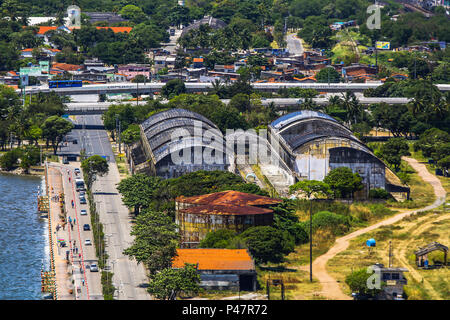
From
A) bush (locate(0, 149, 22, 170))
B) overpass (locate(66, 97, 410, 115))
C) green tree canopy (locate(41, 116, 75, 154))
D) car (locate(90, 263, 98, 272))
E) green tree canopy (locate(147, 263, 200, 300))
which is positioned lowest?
green tree canopy (locate(147, 263, 200, 300))

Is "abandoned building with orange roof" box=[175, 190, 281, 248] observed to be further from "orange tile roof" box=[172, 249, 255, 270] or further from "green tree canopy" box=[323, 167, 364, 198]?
"green tree canopy" box=[323, 167, 364, 198]

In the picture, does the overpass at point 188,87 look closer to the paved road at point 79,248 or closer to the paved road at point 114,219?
the paved road at point 114,219

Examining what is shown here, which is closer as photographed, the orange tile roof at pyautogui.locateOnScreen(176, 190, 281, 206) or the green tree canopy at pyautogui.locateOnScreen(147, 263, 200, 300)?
the green tree canopy at pyautogui.locateOnScreen(147, 263, 200, 300)

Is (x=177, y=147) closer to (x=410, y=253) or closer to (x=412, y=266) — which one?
(x=410, y=253)

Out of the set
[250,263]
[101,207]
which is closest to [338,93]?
[101,207]

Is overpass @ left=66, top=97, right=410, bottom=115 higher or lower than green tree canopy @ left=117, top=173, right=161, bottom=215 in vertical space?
higher

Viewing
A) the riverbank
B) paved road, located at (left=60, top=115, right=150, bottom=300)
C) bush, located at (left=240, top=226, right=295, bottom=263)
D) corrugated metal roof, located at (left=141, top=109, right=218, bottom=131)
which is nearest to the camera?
paved road, located at (left=60, top=115, right=150, bottom=300)

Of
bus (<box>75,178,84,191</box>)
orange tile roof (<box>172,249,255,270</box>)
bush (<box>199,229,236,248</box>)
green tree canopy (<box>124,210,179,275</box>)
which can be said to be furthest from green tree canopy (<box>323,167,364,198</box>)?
bus (<box>75,178,84,191</box>)
